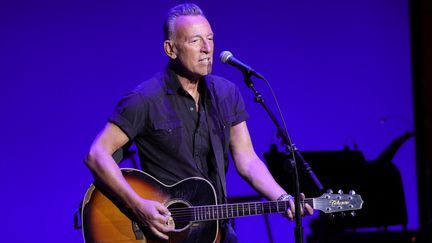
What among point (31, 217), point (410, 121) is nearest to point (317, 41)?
point (410, 121)

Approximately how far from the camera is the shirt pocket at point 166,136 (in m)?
4.04

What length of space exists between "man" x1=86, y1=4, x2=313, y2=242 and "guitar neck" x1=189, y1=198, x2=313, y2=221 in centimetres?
8

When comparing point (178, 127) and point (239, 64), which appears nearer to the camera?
point (239, 64)

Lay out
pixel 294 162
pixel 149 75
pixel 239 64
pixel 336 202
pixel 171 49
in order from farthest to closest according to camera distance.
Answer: pixel 149 75 < pixel 171 49 < pixel 336 202 < pixel 239 64 < pixel 294 162

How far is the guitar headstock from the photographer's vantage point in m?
3.97

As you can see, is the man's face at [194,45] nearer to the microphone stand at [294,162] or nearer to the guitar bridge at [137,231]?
the microphone stand at [294,162]

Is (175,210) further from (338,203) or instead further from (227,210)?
(338,203)

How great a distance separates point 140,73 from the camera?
6.19 meters

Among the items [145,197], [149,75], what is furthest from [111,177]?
[149,75]

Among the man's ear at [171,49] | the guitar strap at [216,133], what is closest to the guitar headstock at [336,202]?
the guitar strap at [216,133]

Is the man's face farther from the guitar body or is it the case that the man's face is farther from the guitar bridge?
the guitar bridge

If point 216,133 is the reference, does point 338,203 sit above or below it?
below

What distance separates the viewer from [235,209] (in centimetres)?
395

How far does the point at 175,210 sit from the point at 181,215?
0.15 ft
